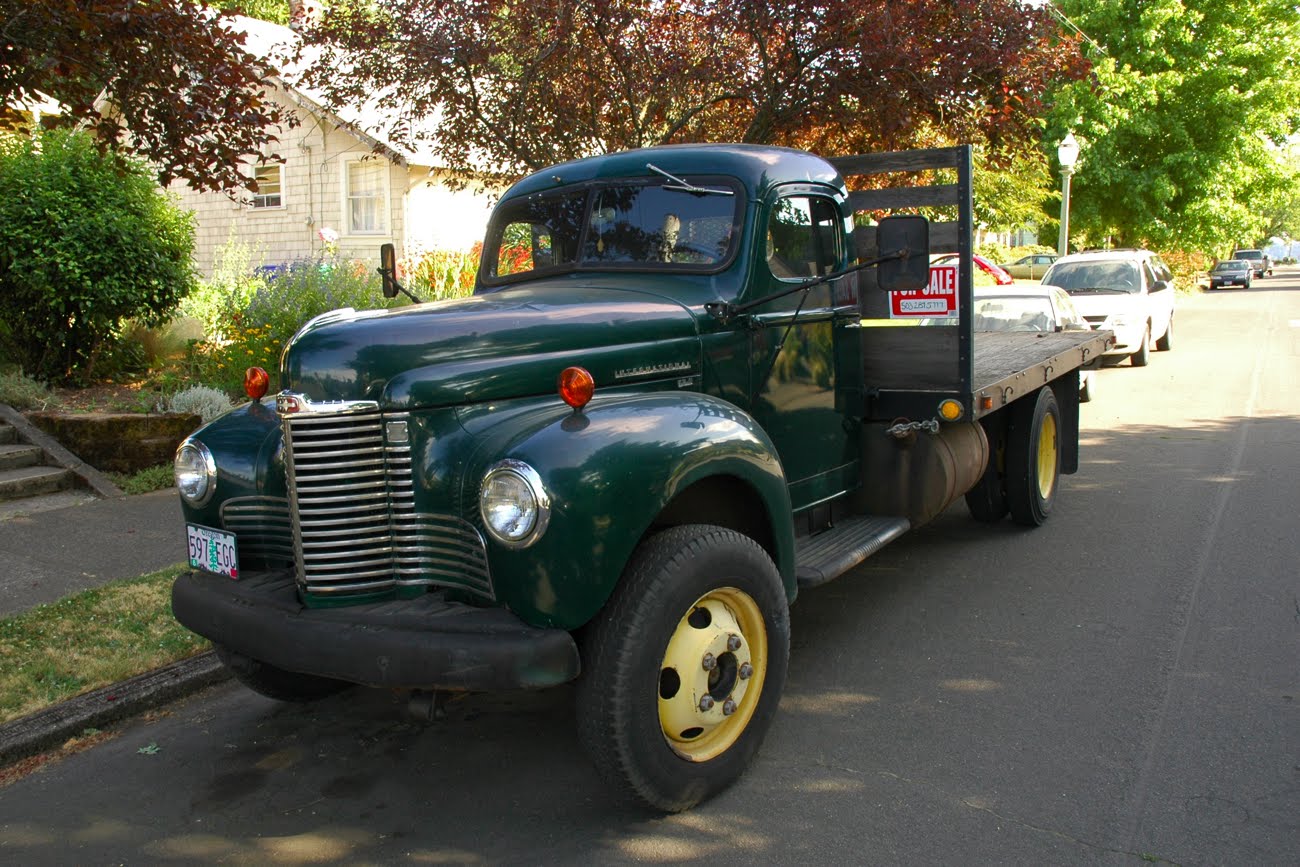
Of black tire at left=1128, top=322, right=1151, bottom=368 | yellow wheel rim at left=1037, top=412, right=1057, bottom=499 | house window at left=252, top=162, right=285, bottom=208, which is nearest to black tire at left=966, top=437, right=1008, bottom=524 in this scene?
yellow wheel rim at left=1037, top=412, right=1057, bottom=499

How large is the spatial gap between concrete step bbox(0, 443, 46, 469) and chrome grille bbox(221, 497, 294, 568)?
16.6ft

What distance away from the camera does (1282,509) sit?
776 centimetres

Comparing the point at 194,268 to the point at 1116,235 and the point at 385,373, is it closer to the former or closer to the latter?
the point at 385,373

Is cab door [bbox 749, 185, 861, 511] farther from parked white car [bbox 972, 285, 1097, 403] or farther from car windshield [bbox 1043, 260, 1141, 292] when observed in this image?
car windshield [bbox 1043, 260, 1141, 292]

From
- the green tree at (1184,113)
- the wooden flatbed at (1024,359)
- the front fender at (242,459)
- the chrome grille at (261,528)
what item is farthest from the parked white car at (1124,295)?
the chrome grille at (261,528)

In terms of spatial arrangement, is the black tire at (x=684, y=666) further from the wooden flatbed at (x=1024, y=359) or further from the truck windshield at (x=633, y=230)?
the wooden flatbed at (x=1024, y=359)

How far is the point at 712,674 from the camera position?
12.7ft

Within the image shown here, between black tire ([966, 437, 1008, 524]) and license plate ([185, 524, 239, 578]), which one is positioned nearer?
license plate ([185, 524, 239, 578])

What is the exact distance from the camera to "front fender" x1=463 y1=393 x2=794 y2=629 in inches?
132

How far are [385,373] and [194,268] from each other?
340 inches

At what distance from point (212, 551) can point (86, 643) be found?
1.60 meters

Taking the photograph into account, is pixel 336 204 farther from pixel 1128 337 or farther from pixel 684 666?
pixel 684 666

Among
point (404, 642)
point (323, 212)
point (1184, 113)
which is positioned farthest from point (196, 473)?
point (1184, 113)

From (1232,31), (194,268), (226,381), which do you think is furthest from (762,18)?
(1232,31)
